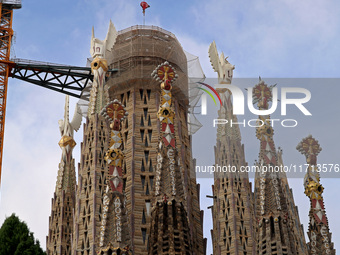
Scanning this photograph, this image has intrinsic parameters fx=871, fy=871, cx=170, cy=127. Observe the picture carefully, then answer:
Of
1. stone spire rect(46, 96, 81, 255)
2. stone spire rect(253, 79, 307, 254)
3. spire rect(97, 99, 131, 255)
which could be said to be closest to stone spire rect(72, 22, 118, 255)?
spire rect(97, 99, 131, 255)

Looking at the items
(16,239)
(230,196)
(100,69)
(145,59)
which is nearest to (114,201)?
(230,196)

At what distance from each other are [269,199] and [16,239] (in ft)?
46.5

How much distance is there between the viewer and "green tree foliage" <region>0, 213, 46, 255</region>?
34.6 m

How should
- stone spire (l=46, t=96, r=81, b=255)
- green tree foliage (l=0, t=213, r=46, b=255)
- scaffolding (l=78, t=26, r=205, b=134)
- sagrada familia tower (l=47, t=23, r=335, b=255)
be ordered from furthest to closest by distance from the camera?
scaffolding (l=78, t=26, r=205, b=134) < stone spire (l=46, t=96, r=81, b=255) < sagrada familia tower (l=47, t=23, r=335, b=255) < green tree foliage (l=0, t=213, r=46, b=255)

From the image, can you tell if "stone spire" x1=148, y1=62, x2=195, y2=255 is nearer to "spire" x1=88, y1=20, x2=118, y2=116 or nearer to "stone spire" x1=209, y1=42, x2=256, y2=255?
"spire" x1=88, y1=20, x2=118, y2=116

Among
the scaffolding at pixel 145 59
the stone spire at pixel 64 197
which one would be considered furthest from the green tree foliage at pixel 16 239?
the scaffolding at pixel 145 59

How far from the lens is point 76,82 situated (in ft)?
193

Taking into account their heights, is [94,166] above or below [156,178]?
above

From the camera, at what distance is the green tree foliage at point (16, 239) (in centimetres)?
3459

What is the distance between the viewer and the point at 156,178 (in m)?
46.4

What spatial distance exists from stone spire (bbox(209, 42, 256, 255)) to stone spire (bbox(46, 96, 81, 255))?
898 cm

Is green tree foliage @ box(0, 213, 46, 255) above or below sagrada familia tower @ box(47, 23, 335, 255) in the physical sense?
below

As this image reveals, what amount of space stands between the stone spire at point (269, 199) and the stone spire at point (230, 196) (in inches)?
117

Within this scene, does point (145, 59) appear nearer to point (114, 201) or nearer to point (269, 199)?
point (114, 201)
